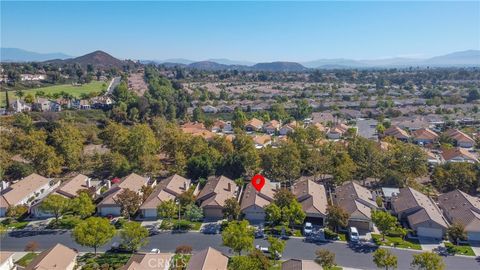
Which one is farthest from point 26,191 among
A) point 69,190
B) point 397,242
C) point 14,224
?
point 397,242

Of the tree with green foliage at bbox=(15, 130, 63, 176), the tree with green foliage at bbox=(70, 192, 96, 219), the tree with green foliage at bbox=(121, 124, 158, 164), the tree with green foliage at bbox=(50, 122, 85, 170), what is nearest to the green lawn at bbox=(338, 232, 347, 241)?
the tree with green foliage at bbox=(70, 192, 96, 219)

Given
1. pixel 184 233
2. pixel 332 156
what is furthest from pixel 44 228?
pixel 332 156

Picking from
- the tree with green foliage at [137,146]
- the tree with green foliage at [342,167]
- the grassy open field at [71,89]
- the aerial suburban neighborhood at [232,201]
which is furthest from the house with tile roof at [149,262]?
the grassy open field at [71,89]

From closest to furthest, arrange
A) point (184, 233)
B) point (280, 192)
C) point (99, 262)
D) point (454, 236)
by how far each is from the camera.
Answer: point (99, 262) < point (454, 236) < point (184, 233) < point (280, 192)

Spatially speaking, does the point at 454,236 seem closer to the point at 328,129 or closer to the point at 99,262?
the point at 99,262

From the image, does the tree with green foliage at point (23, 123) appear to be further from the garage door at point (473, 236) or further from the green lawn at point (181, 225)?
the garage door at point (473, 236)

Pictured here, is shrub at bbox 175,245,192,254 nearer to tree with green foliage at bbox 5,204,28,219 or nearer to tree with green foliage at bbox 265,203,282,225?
tree with green foliage at bbox 265,203,282,225
